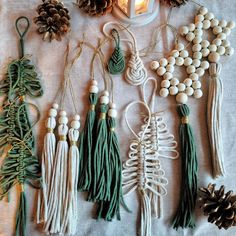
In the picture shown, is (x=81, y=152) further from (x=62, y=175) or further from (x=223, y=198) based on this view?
(x=223, y=198)

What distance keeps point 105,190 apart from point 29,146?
18cm

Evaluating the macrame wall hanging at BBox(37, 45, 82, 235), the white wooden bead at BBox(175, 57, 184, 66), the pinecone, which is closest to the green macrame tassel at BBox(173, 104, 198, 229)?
the white wooden bead at BBox(175, 57, 184, 66)

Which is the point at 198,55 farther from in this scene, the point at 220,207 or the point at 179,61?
the point at 220,207

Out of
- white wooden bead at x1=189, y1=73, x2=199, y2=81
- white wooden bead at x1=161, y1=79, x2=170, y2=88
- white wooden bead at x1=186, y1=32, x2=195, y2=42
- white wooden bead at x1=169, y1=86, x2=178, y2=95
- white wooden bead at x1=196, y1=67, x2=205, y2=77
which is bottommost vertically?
white wooden bead at x1=169, y1=86, x2=178, y2=95

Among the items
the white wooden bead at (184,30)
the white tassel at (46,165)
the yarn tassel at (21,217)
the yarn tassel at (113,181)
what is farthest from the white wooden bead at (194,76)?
the yarn tassel at (21,217)

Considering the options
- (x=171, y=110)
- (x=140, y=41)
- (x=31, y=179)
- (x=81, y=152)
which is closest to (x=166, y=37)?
(x=140, y=41)

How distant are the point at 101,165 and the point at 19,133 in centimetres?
19

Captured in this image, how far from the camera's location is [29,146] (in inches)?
29.2

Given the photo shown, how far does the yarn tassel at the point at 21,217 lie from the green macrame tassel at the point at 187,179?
313 mm

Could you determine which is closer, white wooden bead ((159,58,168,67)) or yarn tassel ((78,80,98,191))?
yarn tassel ((78,80,98,191))

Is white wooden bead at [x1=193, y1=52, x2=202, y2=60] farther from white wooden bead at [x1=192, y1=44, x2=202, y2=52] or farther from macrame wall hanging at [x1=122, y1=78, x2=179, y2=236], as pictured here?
macrame wall hanging at [x1=122, y1=78, x2=179, y2=236]

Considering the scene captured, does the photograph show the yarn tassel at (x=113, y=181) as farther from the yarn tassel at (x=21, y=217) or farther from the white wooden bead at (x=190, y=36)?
the white wooden bead at (x=190, y=36)

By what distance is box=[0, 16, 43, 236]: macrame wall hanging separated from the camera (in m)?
0.72

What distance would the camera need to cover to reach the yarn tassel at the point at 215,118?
0.78m
